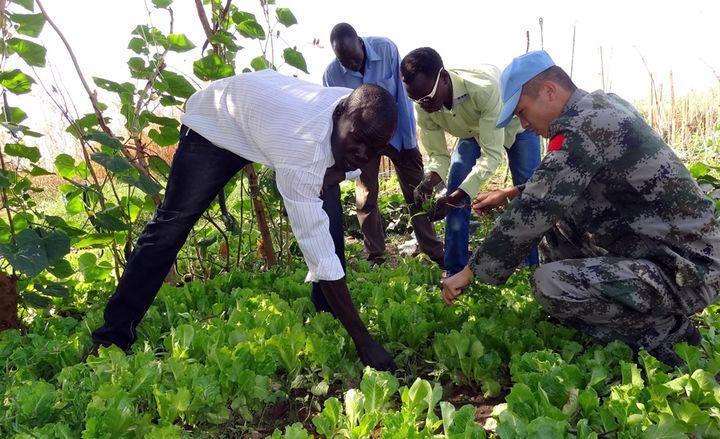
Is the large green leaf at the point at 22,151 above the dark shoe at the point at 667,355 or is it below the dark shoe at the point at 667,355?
above

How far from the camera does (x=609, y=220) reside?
2549 millimetres

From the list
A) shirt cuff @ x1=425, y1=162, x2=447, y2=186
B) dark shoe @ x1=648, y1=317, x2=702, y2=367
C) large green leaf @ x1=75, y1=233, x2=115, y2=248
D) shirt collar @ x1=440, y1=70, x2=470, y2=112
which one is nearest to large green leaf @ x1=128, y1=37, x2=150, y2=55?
large green leaf @ x1=75, y1=233, x2=115, y2=248

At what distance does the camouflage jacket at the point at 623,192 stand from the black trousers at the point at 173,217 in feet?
3.01

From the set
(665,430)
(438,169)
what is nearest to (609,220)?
(665,430)

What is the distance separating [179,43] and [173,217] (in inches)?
51.9

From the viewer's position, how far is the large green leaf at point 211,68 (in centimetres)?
Answer: 372

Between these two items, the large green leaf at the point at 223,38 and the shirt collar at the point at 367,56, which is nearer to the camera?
the large green leaf at the point at 223,38

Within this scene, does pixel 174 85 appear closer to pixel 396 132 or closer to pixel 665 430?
pixel 396 132

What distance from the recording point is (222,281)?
394 centimetres

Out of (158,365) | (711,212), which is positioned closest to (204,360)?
(158,365)

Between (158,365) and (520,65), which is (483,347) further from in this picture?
(158,365)

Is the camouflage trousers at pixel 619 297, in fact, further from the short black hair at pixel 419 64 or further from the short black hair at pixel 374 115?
the short black hair at pixel 419 64

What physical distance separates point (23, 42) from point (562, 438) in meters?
3.39

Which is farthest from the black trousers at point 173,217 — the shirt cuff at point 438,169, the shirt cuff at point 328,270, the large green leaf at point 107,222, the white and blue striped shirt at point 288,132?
the shirt cuff at point 438,169
